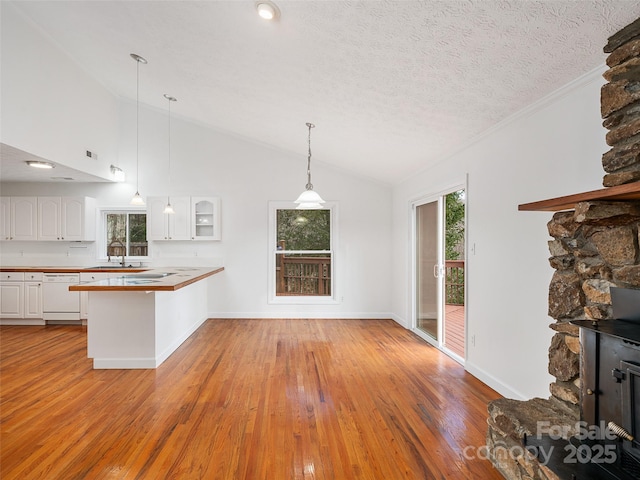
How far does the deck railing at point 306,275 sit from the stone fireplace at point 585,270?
419cm

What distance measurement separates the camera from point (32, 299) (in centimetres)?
522

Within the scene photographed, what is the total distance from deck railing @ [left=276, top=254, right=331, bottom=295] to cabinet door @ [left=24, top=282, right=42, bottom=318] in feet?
12.5

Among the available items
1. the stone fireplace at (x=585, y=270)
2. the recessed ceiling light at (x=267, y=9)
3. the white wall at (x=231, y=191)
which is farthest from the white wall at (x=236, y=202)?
the stone fireplace at (x=585, y=270)

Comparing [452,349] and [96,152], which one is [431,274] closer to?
[452,349]

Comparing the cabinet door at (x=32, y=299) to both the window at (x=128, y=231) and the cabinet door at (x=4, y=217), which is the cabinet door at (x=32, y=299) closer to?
the cabinet door at (x=4, y=217)

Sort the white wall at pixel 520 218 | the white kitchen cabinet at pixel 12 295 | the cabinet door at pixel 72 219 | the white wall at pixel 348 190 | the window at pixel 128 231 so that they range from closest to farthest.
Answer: the white wall at pixel 520 218, the white wall at pixel 348 190, the white kitchen cabinet at pixel 12 295, the cabinet door at pixel 72 219, the window at pixel 128 231

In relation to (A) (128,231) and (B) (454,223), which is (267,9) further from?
(A) (128,231)

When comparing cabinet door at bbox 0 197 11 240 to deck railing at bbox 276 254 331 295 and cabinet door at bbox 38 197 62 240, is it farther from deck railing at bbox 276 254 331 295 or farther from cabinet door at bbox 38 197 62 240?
deck railing at bbox 276 254 331 295

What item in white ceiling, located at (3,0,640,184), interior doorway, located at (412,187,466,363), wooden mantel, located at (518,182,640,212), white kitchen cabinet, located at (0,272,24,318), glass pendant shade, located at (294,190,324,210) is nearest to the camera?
wooden mantel, located at (518,182,640,212)

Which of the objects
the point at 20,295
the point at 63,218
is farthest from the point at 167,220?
the point at 20,295

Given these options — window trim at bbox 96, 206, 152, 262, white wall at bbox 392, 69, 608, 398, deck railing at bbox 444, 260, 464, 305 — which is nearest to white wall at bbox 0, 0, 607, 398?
white wall at bbox 392, 69, 608, 398

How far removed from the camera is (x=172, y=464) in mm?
1978

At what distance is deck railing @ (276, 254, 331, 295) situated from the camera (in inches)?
236

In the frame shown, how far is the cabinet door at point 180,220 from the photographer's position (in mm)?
5586
